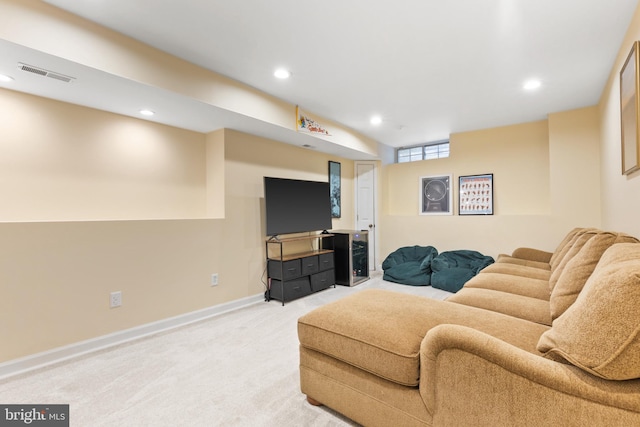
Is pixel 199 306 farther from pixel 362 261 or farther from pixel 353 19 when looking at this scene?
pixel 353 19

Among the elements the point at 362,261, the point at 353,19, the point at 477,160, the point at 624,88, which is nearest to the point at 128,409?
the point at 353,19

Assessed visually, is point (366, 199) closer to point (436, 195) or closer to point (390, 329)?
point (436, 195)

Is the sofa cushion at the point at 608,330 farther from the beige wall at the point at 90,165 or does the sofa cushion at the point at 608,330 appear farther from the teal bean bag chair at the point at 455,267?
the beige wall at the point at 90,165

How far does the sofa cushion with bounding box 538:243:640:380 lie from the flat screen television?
3.04 meters

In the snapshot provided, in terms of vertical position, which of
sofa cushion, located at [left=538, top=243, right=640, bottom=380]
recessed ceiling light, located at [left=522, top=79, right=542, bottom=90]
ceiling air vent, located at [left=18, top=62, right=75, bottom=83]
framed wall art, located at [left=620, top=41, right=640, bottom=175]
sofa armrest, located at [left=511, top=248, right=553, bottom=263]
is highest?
recessed ceiling light, located at [left=522, top=79, right=542, bottom=90]

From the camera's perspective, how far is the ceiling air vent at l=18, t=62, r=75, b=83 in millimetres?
1981

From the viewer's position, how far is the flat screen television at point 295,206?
11.9ft

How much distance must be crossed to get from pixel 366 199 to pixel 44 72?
4596 millimetres

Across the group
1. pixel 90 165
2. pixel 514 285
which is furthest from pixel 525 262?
pixel 90 165

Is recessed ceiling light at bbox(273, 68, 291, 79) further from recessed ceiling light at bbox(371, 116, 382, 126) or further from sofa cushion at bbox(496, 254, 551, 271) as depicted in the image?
sofa cushion at bbox(496, 254, 551, 271)

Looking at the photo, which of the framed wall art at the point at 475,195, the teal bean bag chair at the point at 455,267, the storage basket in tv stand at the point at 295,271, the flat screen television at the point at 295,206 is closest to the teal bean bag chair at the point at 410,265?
the teal bean bag chair at the point at 455,267

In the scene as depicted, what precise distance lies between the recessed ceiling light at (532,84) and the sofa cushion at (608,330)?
2.85 m

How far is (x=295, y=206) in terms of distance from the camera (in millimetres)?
3951

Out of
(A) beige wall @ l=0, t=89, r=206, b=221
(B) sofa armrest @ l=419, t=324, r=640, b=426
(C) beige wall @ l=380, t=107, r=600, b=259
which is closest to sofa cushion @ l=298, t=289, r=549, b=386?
(B) sofa armrest @ l=419, t=324, r=640, b=426
